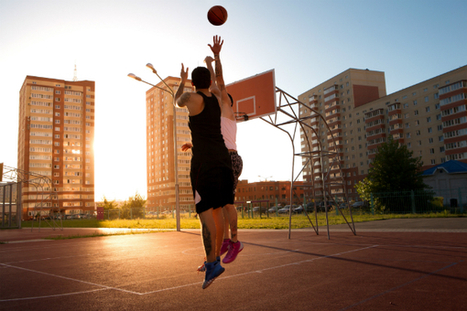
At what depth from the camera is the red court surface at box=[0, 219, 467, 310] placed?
13.5 feet

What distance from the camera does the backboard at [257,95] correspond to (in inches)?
433

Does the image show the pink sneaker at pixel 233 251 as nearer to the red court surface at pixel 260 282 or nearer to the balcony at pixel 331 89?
the red court surface at pixel 260 282

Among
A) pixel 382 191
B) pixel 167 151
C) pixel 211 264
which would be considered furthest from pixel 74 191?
pixel 211 264

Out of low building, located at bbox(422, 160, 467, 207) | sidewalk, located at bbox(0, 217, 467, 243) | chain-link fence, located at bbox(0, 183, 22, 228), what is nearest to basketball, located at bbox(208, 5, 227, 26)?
sidewalk, located at bbox(0, 217, 467, 243)

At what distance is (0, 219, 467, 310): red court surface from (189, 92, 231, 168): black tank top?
5.64 ft

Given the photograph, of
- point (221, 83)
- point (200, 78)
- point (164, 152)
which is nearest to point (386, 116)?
point (164, 152)

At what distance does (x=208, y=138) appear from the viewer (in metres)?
3.63

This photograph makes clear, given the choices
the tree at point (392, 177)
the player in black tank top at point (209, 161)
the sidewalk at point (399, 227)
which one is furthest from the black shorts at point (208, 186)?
the tree at point (392, 177)

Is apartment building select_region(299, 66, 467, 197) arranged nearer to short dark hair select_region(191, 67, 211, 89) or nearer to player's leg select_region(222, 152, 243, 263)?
player's leg select_region(222, 152, 243, 263)

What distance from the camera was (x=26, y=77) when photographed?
95688 millimetres

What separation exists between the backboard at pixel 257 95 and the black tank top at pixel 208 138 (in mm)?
7344

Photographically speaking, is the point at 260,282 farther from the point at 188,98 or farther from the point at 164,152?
the point at 164,152

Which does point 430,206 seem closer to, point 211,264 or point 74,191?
point 211,264

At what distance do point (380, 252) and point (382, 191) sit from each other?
907 inches
